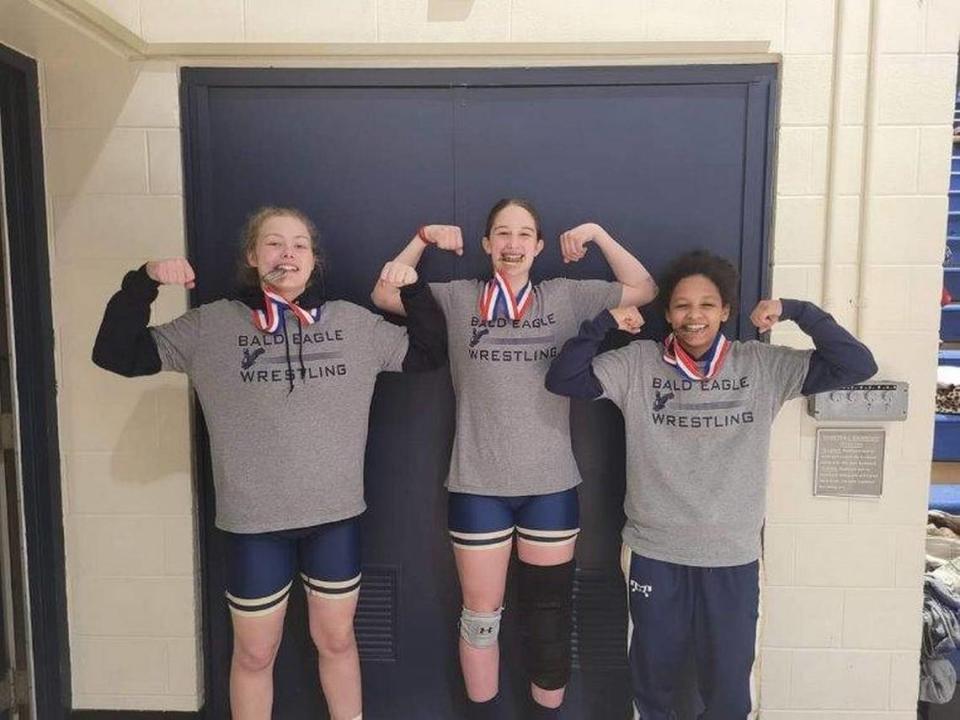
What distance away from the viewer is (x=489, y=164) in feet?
7.63

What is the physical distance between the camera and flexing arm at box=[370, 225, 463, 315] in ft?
6.97

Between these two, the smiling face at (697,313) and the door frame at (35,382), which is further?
the door frame at (35,382)

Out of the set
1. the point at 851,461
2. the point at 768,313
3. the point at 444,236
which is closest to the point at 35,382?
the point at 444,236

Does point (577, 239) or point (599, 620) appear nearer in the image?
point (577, 239)

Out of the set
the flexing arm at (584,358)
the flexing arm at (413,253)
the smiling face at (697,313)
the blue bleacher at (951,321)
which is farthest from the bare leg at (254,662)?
the blue bleacher at (951,321)

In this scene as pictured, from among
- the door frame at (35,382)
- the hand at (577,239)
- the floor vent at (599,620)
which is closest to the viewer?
the hand at (577,239)

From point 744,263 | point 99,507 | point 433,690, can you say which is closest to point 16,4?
point 99,507

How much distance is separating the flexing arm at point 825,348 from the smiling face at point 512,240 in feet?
2.01

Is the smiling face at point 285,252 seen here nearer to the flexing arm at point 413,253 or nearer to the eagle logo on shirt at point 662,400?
the flexing arm at point 413,253

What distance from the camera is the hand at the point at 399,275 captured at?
6.71ft

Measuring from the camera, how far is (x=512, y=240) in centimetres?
208

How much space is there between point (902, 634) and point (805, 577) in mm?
345

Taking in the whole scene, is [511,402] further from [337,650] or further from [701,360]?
[337,650]

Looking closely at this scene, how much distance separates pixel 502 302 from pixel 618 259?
0.35 metres
